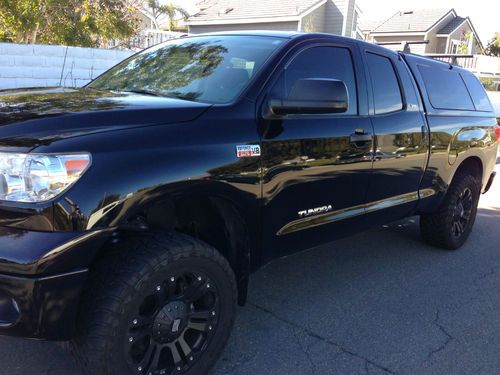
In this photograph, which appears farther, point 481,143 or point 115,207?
point 481,143

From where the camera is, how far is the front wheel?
2236 mm

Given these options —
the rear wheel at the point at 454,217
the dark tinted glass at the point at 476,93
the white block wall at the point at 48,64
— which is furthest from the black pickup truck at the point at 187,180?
the white block wall at the point at 48,64

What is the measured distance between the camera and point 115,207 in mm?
2189

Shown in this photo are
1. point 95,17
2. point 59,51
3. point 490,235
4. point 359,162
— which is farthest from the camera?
point 95,17

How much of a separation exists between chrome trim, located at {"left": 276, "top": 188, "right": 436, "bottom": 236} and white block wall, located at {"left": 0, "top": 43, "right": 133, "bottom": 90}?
6452mm

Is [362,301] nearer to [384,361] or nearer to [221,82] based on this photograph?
[384,361]

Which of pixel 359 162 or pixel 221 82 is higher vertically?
pixel 221 82

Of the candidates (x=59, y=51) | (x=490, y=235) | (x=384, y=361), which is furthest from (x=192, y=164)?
(x=59, y=51)

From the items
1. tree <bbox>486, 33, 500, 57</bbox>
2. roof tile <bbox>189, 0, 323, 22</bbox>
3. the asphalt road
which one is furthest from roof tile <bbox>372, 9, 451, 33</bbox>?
the asphalt road

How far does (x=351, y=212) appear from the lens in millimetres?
3607

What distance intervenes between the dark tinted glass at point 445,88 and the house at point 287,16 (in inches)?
736

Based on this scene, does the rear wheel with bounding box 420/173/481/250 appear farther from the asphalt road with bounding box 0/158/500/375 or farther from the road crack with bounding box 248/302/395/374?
the road crack with bounding box 248/302/395/374

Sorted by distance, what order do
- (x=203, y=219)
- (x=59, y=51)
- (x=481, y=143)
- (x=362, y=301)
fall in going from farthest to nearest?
(x=59, y=51) < (x=481, y=143) < (x=362, y=301) < (x=203, y=219)

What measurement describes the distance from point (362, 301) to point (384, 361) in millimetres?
827
